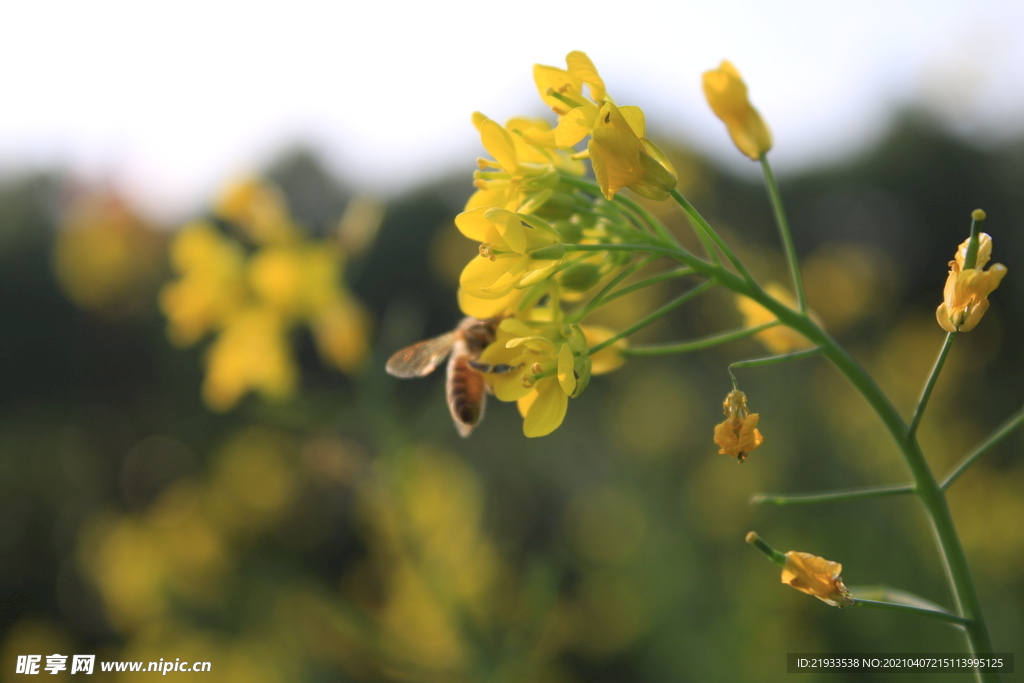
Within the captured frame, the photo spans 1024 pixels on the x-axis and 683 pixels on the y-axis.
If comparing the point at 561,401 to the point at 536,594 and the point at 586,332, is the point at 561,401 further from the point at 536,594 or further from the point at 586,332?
the point at 536,594

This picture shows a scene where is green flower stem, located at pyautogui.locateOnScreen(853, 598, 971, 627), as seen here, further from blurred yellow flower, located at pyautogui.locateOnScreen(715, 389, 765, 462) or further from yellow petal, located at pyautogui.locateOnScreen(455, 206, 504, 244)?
yellow petal, located at pyautogui.locateOnScreen(455, 206, 504, 244)

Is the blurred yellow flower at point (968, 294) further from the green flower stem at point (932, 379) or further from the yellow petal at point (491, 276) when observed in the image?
the yellow petal at point (491, 276)

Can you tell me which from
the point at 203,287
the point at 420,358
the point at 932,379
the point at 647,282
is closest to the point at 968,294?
the point at 932,379

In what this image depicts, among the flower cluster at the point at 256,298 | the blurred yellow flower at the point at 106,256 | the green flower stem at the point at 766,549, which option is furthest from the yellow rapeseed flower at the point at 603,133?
the blurred yellow flower at the point at 106,256

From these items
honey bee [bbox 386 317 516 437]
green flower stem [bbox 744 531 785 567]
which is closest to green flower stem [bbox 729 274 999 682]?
green flower stem [bbox 744 531 785 567]

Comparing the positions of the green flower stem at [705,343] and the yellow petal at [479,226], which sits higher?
the yellow petal at [479,226]

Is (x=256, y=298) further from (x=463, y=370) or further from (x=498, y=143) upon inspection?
(x=498, y=143)
